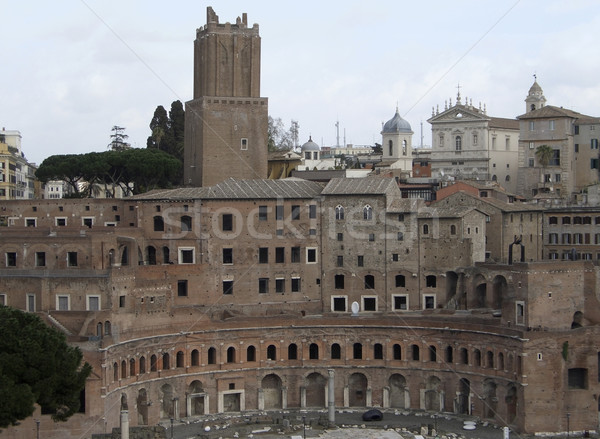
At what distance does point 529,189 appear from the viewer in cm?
8862

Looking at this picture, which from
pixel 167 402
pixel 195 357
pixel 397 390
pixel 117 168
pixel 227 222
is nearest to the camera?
pixel 167 402

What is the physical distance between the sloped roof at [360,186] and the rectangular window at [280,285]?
6167 millimetres

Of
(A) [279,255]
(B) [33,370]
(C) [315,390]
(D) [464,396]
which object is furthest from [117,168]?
(B) [33,370]

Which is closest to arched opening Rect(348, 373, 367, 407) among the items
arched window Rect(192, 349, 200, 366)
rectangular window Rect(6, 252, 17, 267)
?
arched window Rect(192, 349, 200, 366)

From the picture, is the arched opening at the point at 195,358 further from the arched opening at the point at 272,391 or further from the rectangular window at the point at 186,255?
the rectangular window at the point at 186,255

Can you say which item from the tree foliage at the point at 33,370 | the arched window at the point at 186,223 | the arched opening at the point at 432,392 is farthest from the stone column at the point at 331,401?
the tree foliage at the point at 33,370

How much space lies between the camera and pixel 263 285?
70.1m

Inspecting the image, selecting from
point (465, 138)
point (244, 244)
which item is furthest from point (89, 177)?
point (465, 138)

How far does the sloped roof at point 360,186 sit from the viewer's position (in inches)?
2781

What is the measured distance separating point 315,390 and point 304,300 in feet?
20.1

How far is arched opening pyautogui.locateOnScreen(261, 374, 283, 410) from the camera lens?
67312 millimetres

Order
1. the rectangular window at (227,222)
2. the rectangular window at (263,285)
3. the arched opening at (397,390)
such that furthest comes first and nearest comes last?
the rectangular window at (263,285), the rectangular window at (227,222), the arched opening at (397,390)

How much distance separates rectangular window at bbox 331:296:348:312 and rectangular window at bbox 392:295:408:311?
3171mm

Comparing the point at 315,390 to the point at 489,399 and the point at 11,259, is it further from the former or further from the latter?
the point at 11,259
